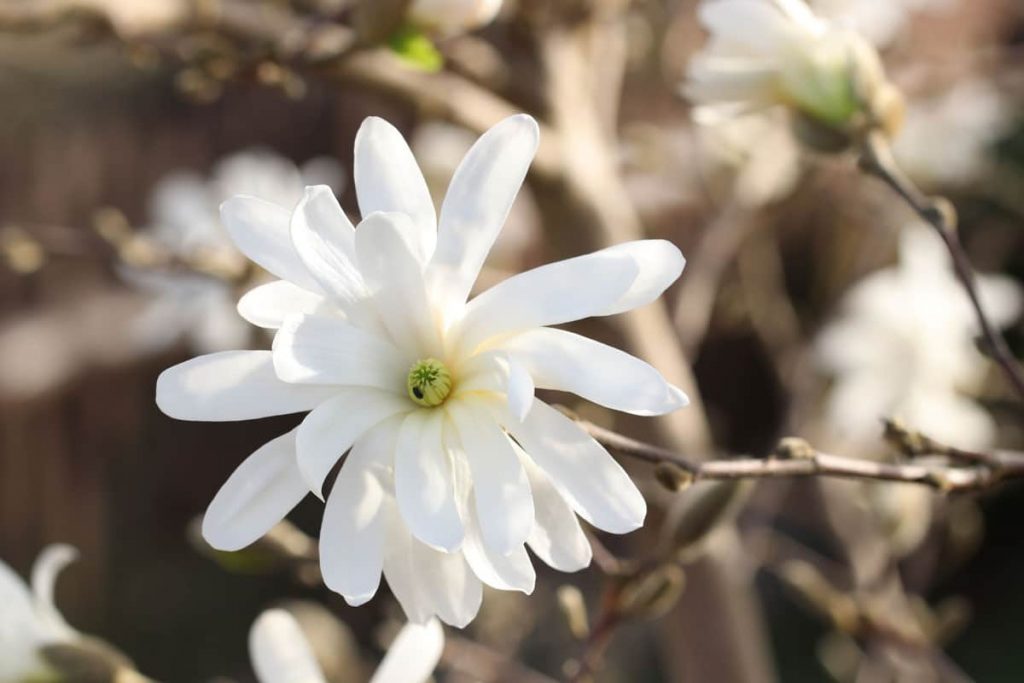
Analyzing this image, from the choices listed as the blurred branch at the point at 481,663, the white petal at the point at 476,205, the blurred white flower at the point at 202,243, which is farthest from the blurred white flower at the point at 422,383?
the blurred white flower at the point at 202,243

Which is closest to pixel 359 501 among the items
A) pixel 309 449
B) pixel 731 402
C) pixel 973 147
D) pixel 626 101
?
pixel 309 449

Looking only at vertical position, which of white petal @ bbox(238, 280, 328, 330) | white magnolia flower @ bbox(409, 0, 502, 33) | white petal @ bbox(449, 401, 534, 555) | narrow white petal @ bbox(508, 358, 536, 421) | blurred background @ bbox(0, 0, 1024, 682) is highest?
white magnolia flower @ bbox(409, 0, 502, 33)

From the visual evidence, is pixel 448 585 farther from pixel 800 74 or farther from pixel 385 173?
pixel 800 74

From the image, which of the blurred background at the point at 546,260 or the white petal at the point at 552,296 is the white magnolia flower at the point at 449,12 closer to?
the blurred background at the point at 546,260

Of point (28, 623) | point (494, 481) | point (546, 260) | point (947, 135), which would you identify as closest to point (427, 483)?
point (494, 481)

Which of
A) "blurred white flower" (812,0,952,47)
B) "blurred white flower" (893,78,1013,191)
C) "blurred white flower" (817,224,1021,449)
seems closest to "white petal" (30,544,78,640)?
"blurred white flower" (817,224,1021,449)

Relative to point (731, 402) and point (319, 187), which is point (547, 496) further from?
point (731, 402)

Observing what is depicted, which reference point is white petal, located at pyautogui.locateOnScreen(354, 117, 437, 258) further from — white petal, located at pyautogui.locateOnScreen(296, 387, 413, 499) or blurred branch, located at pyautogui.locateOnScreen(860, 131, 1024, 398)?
blurred branch, located at pyautogui.locateOnScreen(860, 131, 1024, 398)

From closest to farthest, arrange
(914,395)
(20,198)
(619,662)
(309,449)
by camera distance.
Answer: (309,449), (914,395), (619,662), (20,198)
